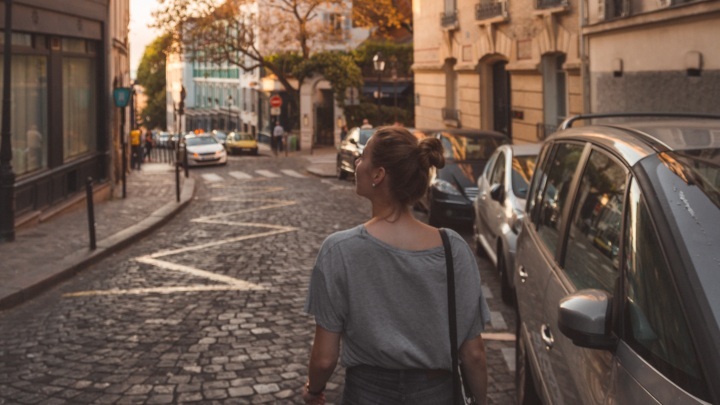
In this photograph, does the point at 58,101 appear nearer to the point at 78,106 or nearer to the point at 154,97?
the point at 78,106

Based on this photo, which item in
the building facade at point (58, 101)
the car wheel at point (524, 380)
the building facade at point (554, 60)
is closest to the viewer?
the car wheel at point (524, 380)

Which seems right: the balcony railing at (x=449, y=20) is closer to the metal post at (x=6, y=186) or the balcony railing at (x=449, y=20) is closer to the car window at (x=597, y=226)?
the metal post at (x=6, y=186)

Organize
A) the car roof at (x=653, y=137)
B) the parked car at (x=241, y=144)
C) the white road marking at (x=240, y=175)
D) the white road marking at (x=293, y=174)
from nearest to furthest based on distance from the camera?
1. the car roof at (x=653, y=137)
2. the white road marking at (x=240, y=175)
3. the white road marking at (x=293, y=174)
4. the parked car at (x=241, y=144)

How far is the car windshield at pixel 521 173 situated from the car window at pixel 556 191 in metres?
4.72

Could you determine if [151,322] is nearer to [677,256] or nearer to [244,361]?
[244,361]

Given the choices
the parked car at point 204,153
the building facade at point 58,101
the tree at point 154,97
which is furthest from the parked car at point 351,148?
the tree at point 154,97

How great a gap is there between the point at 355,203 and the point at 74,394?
13.9m

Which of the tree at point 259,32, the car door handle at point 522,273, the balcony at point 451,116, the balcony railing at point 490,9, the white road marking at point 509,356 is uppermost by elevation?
the tree at point 259,32

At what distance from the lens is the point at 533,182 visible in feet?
19.8

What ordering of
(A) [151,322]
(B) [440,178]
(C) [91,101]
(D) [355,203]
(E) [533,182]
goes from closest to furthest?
1. (E) [533,182]
2. (A) [151,322]
3. (B) [440,178]
4. (D) [355,203]
5. (C) [91,101]

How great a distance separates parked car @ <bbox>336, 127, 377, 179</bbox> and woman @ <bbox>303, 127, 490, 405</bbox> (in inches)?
852

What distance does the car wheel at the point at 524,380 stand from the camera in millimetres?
5148

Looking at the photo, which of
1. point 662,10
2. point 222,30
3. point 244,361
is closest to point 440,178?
point 662,10

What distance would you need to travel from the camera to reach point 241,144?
53.1 m
